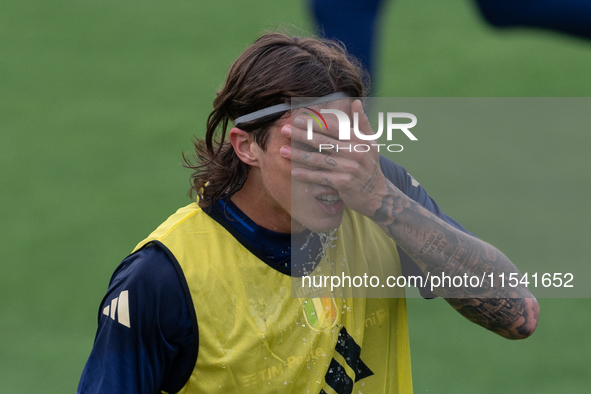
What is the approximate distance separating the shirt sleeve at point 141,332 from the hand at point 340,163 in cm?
48

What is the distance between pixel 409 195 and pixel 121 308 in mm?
1025

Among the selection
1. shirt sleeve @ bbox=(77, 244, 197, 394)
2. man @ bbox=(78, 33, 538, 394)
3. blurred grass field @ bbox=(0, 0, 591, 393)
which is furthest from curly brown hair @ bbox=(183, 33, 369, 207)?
blurred grass field @ bbox=(0, 0, 591, 393)

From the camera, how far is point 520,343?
5.09m

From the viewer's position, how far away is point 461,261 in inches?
89.2

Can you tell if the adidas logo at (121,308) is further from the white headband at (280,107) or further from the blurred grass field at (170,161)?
the blurred grass field at (170,161)

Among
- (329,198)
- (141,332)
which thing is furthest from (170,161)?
(141,332)

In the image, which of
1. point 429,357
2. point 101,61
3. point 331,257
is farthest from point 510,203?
point 101,61

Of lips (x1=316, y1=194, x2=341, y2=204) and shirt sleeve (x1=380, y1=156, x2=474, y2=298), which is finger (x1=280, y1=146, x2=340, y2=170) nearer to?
lips (x1=316, y1=194, x2=341, y2=204)

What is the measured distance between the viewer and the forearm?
86.0 inches

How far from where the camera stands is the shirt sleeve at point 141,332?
1.99 metres

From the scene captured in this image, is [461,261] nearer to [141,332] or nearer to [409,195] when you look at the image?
[409,195]

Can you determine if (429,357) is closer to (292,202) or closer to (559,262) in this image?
(559,262)

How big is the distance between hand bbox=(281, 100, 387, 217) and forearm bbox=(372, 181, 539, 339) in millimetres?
61

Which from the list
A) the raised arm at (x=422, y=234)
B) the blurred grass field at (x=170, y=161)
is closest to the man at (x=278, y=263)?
the raised arm at (x=422, y=234)
